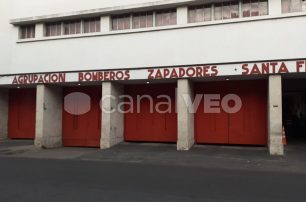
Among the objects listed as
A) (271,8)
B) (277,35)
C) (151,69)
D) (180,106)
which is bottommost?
(180,106)

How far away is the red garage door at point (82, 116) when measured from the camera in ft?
68.0

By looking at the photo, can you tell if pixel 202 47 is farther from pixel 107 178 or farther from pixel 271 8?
pixel 107 178

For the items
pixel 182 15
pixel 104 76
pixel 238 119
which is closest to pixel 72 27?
pixel 104 76

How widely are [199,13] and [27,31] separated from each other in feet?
33.5

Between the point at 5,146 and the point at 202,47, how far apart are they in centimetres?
1213

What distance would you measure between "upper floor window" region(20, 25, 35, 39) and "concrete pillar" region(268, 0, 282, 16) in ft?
43.0

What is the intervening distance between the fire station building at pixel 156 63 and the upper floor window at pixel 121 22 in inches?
2.6

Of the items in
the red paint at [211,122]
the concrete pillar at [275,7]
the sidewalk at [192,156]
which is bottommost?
the sidewalk at [192,156]

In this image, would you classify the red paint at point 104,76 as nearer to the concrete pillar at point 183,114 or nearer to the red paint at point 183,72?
the red paint at point 183,72

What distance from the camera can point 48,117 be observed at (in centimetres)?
2019

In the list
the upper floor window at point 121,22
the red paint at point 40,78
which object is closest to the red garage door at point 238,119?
the upper floor window at point 121,22

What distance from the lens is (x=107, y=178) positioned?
33.1ft

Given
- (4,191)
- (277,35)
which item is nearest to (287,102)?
(277,35)

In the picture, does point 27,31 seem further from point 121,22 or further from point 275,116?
point 275,116
